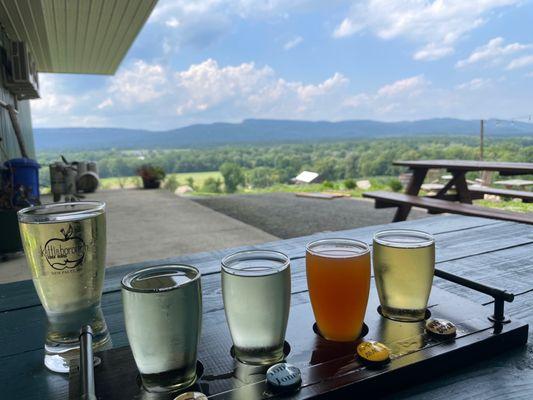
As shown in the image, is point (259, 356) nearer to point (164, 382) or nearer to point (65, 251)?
point (164, 382)

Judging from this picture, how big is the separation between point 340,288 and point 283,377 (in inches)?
5.1

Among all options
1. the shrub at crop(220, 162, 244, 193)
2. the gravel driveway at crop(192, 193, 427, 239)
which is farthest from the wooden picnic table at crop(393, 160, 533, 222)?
the shrub at crop(220, 162, 244, 193)

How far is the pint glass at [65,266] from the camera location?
0.48 meters

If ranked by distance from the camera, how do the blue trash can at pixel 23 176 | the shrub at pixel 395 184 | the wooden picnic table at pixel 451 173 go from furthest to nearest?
1. the shrub at pixel 395 184
2. the wooden picnic table at pixel 451 173
3. the blue trash can at pixel 23 176

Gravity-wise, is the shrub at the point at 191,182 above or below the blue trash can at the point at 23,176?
below

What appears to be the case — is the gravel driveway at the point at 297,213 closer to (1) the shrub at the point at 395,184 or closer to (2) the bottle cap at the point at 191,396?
(1) the shrub at the point at 395,184

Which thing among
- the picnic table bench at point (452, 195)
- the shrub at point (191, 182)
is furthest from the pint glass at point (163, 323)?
the shrub at point (191, 182)

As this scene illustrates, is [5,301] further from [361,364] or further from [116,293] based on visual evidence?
[361,364]

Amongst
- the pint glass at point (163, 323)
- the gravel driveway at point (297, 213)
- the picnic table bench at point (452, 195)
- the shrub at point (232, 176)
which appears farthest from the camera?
the shrub at point (232, 176)

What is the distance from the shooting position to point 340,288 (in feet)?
1.64

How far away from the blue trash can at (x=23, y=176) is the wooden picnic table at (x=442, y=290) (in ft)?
9.94

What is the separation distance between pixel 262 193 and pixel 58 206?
8.84 meters

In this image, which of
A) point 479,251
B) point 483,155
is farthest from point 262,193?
point 479,251

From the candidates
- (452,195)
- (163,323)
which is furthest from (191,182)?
(163,323)
